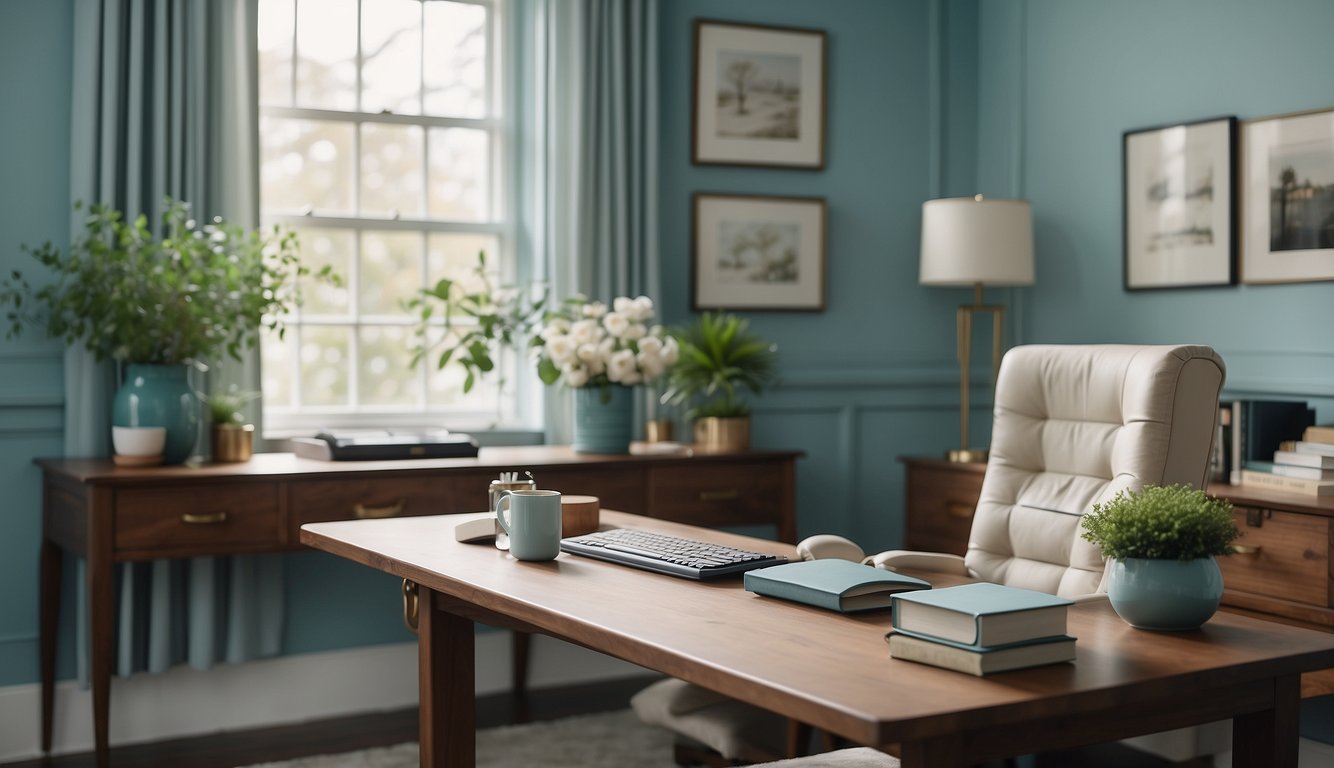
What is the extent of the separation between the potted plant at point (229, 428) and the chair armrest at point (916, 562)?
1963 mm

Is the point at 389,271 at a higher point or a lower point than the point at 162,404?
higher

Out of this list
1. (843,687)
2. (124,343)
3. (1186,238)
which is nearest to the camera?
(843,687)

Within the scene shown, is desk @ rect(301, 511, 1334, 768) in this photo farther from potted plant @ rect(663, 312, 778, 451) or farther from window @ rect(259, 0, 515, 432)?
window @ rect(259, 0, 515, 432)

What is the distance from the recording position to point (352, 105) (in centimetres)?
407

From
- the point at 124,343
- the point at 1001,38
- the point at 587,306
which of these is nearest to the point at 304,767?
the point at 124,343

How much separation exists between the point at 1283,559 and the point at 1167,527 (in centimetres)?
168

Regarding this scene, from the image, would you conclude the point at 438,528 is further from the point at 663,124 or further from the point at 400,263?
the point at 663,124

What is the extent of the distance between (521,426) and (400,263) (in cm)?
66

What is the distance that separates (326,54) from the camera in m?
4.03

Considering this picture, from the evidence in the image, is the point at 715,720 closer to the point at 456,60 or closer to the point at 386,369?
the point at 386,369

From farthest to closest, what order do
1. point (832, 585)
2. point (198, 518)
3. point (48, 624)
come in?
point (48, 624), point (198, 518), point (832, 585)

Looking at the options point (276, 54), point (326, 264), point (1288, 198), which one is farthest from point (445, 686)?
point (1288, 198)

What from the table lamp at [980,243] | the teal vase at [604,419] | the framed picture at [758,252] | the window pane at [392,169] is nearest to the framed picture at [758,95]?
the framed picture at [758,252]

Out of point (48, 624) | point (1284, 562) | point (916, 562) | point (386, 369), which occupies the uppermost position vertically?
point (386, 369)
